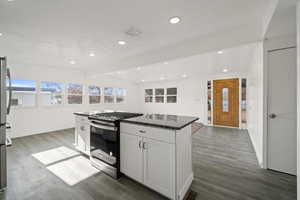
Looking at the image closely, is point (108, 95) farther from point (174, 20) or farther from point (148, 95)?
point (174, 20)

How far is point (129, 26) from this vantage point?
2.30 meters

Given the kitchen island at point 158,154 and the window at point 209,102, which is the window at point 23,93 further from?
the window at point 209,102

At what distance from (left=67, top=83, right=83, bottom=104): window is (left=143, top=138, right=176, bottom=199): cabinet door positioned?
16.3ft

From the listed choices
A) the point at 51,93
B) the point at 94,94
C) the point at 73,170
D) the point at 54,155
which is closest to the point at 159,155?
the point at 73,170

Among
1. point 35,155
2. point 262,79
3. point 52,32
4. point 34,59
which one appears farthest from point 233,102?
point 34,59

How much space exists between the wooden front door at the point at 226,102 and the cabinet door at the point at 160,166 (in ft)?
17.1

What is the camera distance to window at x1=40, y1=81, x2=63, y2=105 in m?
4.87

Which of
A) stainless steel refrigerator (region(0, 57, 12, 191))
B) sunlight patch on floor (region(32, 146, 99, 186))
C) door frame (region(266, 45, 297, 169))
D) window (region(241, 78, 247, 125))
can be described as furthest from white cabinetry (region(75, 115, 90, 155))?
window (region(241, 78, 247, 125))

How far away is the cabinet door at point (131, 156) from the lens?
74.0 inches

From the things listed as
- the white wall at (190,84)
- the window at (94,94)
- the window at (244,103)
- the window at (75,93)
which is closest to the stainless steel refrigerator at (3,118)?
the white wall at (190,84)

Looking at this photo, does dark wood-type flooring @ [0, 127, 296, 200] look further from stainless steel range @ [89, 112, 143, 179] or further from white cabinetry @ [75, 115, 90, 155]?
white cabinetry @ [75, 115, 90, 155]

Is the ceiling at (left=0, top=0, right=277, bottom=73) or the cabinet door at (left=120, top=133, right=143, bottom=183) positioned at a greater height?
the ceiling at (left=0, top=0, right=277, bottom=73)

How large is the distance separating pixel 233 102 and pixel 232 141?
2327 mm

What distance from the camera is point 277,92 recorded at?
2.29 metres
